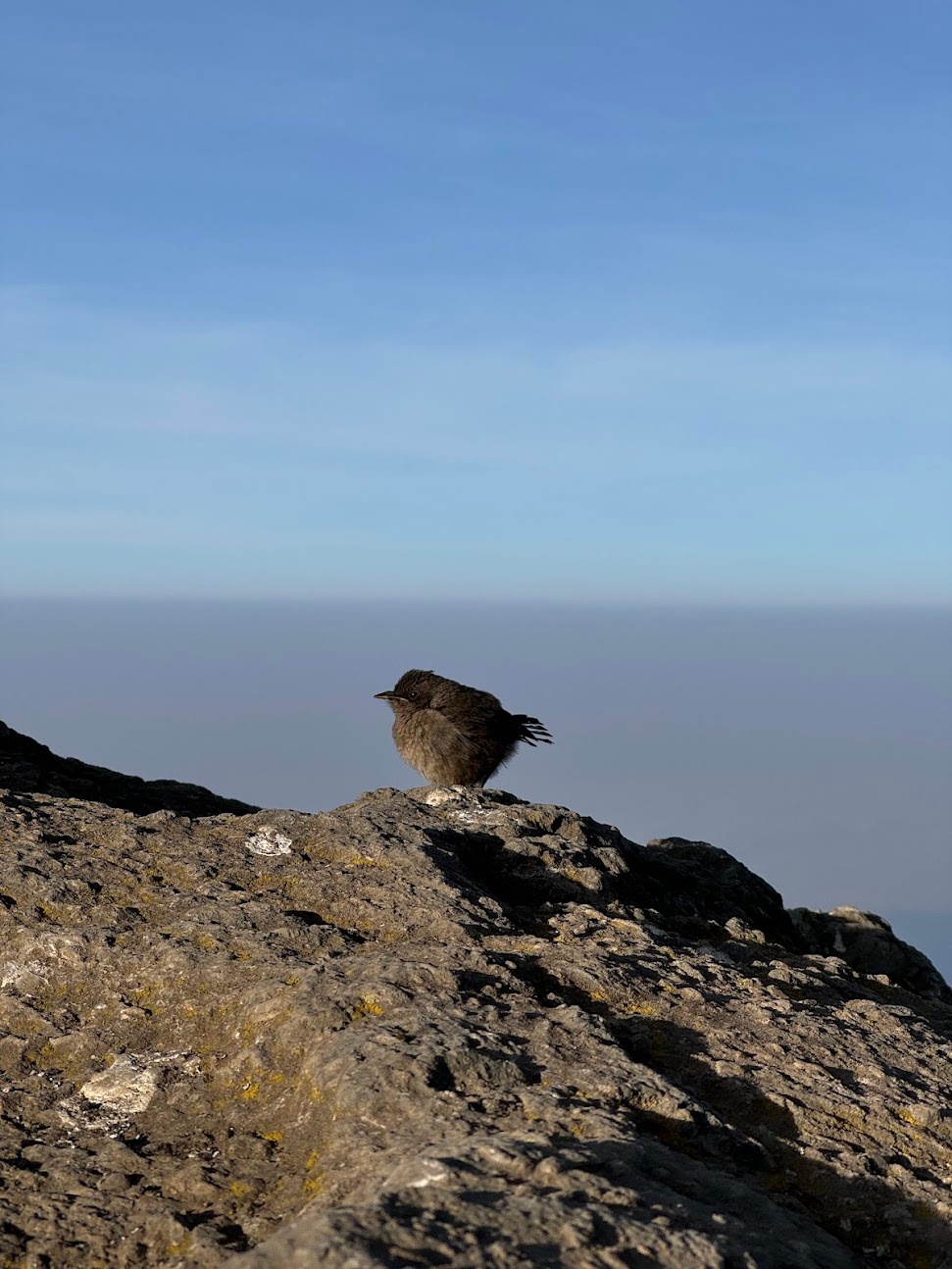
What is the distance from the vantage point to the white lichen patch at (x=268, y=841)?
23.1 ft

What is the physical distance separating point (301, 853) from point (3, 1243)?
3.46 meters

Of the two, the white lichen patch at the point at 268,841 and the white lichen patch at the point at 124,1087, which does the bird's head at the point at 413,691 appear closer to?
the white lichen patch at the point at 268,841

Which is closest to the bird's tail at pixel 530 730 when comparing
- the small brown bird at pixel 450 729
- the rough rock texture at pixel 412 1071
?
the small brown bird at pixel 450 729

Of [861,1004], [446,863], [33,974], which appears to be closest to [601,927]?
[446,863]

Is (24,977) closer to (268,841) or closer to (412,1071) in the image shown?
(268,841)

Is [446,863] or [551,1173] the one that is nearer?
[551,1173]

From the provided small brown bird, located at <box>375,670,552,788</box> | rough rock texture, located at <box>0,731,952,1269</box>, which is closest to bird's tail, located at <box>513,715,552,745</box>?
small brown bird, located at <box>375,670,552,788</box>

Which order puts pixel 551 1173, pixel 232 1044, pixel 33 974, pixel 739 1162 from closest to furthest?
pixel 551 1173 < pixel 739 1162 < pixel 232 1044 < pixel 33 974

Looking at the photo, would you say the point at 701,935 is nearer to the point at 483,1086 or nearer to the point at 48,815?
the point at 483,1086

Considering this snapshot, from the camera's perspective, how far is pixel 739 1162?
14.1 feet

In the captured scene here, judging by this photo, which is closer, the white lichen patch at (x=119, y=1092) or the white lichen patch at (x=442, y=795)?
the white lichen patch at (x=119, y=1092)

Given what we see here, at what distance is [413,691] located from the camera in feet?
48.3

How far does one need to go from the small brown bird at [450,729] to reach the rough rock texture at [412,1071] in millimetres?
6668

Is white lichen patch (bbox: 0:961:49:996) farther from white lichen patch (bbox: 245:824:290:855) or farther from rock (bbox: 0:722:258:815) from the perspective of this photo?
rock (bbox: 0:722:258:815)
